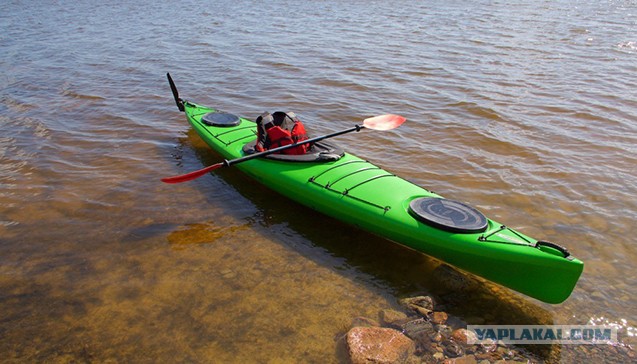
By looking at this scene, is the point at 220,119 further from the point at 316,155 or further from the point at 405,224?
the point at 405,224

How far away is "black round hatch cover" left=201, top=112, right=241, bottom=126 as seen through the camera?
790 cm

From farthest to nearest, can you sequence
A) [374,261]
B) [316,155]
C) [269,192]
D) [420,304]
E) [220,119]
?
[220,119] < [269,192] < [316,155] < [374,261] < [420,304]

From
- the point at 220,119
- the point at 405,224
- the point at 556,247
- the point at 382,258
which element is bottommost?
the point at 382,258

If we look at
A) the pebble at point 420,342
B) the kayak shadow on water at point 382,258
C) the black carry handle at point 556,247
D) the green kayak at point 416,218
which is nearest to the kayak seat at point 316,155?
the green kayak at point 416,218

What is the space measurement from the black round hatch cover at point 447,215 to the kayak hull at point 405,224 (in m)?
0.06

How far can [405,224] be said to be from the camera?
5.04 meters

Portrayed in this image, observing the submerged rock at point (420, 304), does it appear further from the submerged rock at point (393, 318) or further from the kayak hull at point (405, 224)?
the kayak hull at point (405, 224)

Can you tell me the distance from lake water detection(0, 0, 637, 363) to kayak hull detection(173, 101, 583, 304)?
35cm

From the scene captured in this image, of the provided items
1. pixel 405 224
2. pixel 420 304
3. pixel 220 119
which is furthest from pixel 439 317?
pixel 220 119

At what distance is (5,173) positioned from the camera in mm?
7238

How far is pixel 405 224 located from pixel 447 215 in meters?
0.45

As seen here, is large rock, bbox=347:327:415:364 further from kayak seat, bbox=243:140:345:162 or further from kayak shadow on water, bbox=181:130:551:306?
kayak seat, bbox=243:140:345:162

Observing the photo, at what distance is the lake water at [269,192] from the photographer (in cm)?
451

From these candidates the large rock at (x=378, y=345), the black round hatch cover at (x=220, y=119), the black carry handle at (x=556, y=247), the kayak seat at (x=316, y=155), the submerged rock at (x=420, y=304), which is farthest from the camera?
the black round hatch cover at (x=220, y=119)
